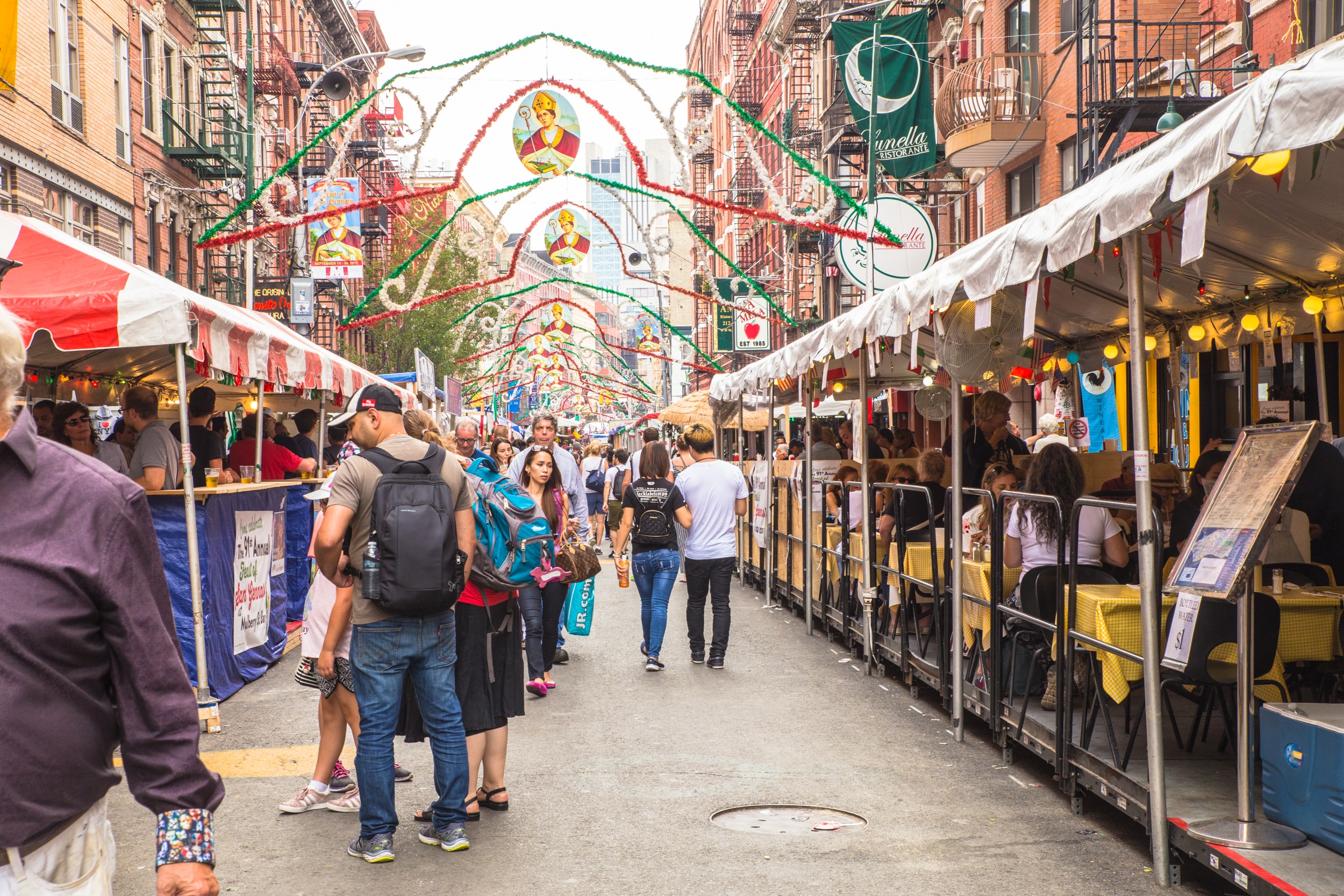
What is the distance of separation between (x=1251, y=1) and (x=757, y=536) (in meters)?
8.89

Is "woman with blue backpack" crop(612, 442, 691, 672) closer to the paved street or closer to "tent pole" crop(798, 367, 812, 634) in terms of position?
the paved street

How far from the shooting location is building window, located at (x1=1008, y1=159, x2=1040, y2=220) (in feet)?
76.3

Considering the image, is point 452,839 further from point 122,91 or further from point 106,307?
point 122,91

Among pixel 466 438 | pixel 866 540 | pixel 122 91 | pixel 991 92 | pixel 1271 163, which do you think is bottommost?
pixel 866 540

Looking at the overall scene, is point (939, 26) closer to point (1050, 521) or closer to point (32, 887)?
point (1050, 521)

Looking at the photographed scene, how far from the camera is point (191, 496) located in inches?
340

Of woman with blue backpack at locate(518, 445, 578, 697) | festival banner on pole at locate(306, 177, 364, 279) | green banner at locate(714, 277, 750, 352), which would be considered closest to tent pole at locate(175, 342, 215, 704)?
woman with blue backpack at locate(518, 445, 578, 697)

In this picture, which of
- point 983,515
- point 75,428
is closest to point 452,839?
point 983,515

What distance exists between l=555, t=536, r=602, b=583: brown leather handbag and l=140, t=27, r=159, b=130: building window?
70.1ft

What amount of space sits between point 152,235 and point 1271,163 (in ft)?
87.8

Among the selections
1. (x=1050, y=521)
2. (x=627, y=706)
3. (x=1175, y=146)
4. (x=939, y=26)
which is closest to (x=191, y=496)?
(x=627, y=706)

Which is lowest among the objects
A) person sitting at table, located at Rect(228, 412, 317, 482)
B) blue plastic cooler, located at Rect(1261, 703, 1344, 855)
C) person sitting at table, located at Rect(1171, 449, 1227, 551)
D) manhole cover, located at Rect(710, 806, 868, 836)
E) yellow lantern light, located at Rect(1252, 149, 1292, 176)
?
manhole cover, located at Rect(710, 806, 868, 836)

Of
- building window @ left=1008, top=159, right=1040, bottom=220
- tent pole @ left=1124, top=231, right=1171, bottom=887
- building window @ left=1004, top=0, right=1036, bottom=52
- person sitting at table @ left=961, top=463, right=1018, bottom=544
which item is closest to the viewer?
tent pole @ left=1124, top=231, right=1171, bottom=887

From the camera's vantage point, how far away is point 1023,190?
23969 millimetres
